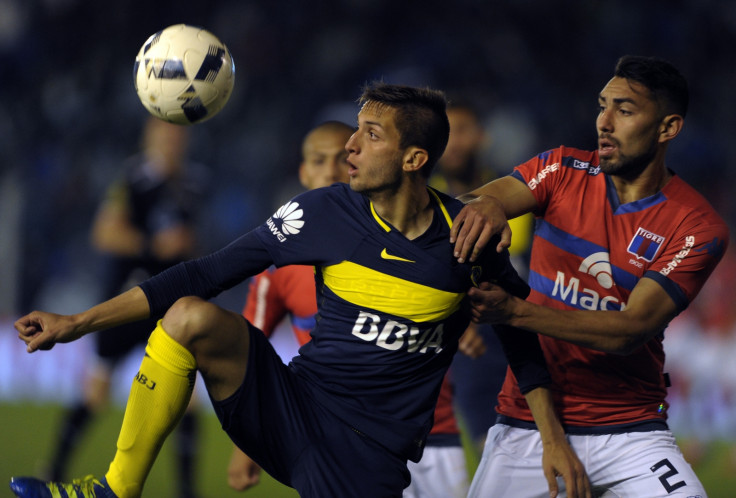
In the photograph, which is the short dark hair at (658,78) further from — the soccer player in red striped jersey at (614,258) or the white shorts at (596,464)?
the white shorts at (596,464)

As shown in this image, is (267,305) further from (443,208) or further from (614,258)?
(614,258)

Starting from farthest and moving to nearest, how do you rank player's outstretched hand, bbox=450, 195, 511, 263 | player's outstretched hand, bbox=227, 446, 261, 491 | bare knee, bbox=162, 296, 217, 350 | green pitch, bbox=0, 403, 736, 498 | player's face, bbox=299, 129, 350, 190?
green pitch, bbox=0, 403, 736, 498
player's face, bbox=299, 129, 350, 190
player's outstretched hand, bbox=227, 446, 261, 491
player's outstretched hand, bbox=450, 195, 511, 263
bare knee, bbox=162, 296, 217, 350

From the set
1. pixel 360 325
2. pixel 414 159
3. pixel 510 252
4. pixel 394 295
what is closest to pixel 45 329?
pixel 360 325

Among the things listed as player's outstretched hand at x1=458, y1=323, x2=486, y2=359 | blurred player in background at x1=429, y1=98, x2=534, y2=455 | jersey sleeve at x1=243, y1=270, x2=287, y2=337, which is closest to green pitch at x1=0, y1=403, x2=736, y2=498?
blurred player in background at x1=429, y1=98, x2=534, y2=455

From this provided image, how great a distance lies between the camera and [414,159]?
3.29 m

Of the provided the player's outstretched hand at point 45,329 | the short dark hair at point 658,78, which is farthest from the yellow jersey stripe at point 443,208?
the player's outstretched hand at point 45,329

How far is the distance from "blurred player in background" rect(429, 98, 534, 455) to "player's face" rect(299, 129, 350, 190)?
2.74ft

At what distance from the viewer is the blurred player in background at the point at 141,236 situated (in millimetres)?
6698

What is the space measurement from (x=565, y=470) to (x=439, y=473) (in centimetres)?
116

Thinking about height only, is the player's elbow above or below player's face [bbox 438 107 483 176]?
below

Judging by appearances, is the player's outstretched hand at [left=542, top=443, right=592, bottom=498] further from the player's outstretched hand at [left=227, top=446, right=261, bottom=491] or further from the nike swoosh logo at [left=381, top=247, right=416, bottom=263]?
the player's outstretched hand at [left=227, top=446, right=261, bottom=491]

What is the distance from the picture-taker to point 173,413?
291cm

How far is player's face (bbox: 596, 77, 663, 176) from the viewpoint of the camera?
3.43 metres

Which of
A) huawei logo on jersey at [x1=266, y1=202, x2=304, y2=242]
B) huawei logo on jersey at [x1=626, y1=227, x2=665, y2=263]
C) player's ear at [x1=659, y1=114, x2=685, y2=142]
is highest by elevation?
player's ear at [x1=659, y1=114, x2=685, y2=142]
